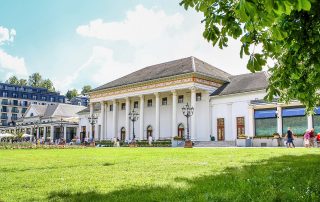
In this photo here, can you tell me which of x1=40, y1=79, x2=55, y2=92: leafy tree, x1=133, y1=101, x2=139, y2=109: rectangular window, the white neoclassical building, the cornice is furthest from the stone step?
x1=40, y1=79, x2=55, y2=92: leafy tree

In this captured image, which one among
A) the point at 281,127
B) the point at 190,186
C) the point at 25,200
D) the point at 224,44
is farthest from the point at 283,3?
the point at 281,127

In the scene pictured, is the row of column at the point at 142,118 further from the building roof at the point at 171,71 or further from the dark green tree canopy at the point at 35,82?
the dark green tree canopy at the point at 35,82

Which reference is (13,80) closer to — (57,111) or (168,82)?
(57,111)

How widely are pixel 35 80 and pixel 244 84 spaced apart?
108m

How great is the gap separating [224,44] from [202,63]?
178 ft

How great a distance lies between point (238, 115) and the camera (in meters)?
49.3

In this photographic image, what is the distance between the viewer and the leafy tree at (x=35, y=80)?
5389 inches

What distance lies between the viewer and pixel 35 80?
138 m

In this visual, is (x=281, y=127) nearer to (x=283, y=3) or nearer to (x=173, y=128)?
(x=173, y=128)

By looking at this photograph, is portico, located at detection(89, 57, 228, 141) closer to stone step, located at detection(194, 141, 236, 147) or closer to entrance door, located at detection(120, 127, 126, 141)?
entrance door, located at detection(120, 127, 126, 141)

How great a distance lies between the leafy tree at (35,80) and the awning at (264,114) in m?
110

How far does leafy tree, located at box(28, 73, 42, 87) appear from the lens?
5389 inches

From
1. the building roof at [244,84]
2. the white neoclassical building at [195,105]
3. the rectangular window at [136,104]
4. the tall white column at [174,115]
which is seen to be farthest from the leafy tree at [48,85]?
the building roof at [244,84]

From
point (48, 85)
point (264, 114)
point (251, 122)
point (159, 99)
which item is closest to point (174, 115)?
point (159, 99)
